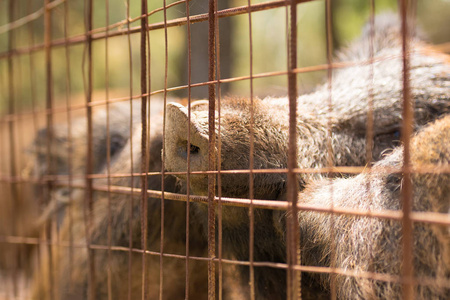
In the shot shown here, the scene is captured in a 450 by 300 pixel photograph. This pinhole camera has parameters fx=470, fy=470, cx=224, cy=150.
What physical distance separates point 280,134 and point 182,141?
0.53 metres

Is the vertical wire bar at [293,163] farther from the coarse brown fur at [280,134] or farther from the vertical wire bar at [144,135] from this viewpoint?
the vertical wire bar at [144,135]

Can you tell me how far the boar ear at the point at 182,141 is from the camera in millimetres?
1835

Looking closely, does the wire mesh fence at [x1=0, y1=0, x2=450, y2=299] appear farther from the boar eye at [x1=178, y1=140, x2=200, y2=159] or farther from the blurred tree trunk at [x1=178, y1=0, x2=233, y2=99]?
the blurred tree trunk at [x1=178, y1=0, x2=233, y2=99]

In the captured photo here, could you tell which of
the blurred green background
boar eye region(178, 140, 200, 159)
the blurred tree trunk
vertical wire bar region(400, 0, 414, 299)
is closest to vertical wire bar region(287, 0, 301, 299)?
vertical wire bar region(400, 0, 414, 299)

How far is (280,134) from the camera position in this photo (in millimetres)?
2211

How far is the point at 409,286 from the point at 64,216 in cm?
341

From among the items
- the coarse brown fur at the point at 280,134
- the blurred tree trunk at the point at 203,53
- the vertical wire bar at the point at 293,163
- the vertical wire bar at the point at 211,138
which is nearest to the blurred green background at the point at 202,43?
the blurred tree trunk at the point at 203,53

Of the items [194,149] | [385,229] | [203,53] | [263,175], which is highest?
[203,53]

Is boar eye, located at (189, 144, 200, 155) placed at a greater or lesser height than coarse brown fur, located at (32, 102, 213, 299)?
greater

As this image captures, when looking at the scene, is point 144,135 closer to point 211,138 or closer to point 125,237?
point 211,138

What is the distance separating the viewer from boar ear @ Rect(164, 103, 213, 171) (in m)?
1.83

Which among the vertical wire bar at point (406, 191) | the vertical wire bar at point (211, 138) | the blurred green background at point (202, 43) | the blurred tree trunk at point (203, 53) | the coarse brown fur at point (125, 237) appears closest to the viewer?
the vertical wire bar at point (406, 191)

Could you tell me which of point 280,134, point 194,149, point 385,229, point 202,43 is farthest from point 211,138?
point 202,43

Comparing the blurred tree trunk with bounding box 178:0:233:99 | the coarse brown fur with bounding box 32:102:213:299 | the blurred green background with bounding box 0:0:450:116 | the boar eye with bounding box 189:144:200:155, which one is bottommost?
the coarse brown fur with bounding box 32:102:213:299
